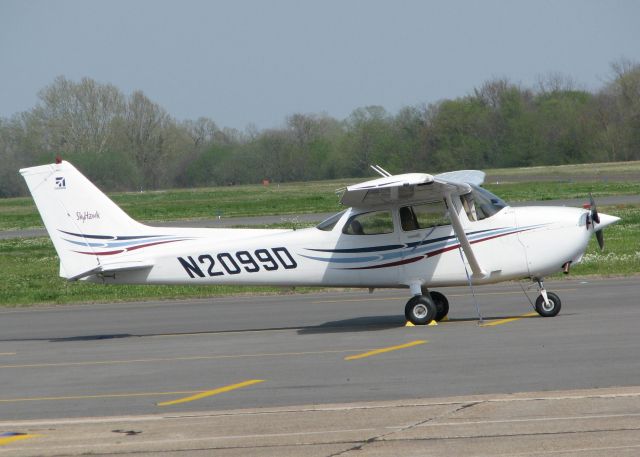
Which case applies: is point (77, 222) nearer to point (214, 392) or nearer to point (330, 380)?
point (214, 392)

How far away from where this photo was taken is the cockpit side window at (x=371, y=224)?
47.6ft

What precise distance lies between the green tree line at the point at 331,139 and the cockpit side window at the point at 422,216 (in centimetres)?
5507

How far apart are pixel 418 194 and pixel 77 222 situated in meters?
5.17

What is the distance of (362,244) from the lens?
1454cm

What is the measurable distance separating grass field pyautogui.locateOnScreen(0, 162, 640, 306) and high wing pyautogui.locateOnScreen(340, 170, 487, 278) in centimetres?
746

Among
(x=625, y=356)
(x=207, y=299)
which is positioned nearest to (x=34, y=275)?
(x=207, y=299)

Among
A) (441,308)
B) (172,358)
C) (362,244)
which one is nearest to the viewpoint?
Answer: (172,358)

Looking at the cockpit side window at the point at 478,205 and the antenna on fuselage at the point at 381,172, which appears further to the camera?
the cockpit side window at the point at 478,205

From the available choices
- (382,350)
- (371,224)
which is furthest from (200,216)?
(382,350)

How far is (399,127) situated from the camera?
73.4m

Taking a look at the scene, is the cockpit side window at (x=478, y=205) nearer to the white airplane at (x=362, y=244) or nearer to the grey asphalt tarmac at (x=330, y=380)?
the white airplane at (x=362, y=244)

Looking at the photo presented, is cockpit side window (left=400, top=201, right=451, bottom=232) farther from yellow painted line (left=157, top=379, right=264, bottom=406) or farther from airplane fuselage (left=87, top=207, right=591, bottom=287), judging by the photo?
yellow painted line (left=157, top=379, right=264, bottom=406)

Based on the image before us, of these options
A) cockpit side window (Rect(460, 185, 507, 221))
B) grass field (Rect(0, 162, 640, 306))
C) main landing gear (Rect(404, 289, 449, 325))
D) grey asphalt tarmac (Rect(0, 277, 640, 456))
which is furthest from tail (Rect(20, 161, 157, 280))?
grass field (Rect(0, 162, 640, 306))

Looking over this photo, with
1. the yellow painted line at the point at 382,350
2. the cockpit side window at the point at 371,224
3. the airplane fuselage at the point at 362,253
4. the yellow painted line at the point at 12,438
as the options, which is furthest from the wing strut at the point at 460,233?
the yellow painted line at the point at 12,438
